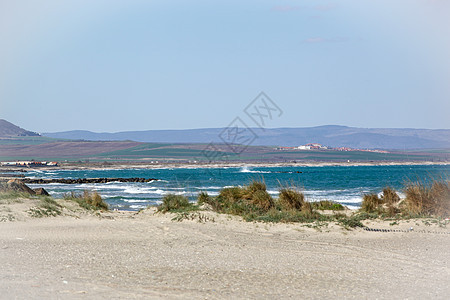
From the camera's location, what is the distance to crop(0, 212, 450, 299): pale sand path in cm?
805

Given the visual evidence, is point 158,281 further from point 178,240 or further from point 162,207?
point 162,207

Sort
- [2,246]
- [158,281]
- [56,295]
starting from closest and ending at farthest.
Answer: [56,295]
[158,281]
[2,246]

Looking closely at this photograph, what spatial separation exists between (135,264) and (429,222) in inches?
304

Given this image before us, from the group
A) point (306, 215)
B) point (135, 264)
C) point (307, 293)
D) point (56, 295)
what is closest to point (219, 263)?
point (135, 264)

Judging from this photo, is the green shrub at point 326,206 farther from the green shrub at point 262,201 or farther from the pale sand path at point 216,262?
the pale sand path at point 216,262

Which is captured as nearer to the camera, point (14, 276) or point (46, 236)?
point (14, 276)

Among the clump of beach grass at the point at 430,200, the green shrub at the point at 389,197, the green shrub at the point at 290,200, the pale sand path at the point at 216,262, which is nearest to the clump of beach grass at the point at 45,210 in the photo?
the pale sand path at the point at 216,262

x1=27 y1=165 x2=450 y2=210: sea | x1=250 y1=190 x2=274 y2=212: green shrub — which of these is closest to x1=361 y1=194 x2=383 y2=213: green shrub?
x1=27 y1=165 x2=450 y2=210: sea

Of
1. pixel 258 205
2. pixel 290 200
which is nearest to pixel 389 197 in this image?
pixel 290 200

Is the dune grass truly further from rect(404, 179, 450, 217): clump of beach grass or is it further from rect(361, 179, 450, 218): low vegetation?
rect(404, 179, 450, 217): clump of beach grass

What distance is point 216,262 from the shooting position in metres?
10.1

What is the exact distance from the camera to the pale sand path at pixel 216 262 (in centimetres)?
805

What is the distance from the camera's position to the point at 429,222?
13867mm

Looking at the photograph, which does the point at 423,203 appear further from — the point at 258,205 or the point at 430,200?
the point at 258,205
